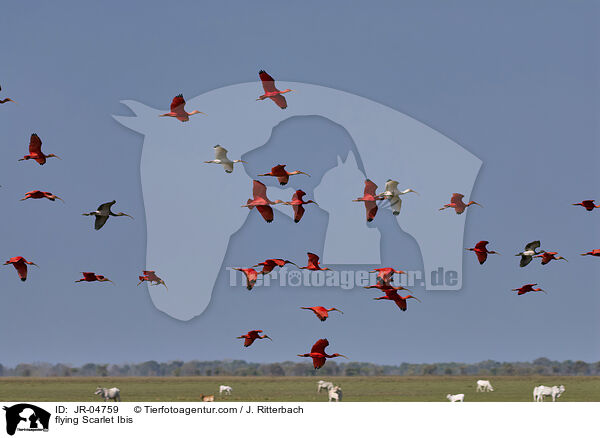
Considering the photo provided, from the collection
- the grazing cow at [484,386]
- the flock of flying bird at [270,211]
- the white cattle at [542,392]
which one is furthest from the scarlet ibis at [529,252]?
the grazing cow at [484,386]

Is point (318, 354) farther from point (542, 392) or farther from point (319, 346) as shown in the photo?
point (542, 392)

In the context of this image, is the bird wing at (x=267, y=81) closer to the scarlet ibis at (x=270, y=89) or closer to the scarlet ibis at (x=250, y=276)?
the scarlet ibis at (x=270, y=89)

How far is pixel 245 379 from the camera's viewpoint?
88.1 m

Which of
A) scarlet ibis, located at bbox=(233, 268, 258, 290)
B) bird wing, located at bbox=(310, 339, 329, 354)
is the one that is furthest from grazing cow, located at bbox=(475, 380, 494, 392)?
bird wing, located at bbox=(310, 339, 329, 354)

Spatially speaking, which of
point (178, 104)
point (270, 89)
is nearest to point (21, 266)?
point (178, 104)
